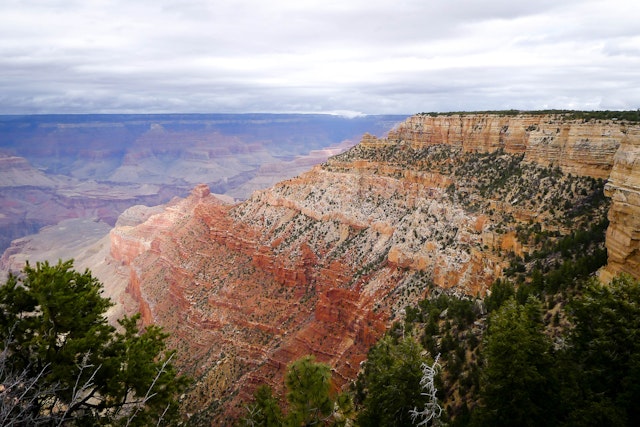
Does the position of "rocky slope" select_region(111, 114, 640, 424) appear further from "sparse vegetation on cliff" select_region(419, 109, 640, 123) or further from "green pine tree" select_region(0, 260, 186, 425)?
"green pine tree" select_region(0, 260, 186, 425)

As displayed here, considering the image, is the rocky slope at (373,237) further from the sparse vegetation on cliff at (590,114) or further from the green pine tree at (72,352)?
the green pine tree at (72,352)

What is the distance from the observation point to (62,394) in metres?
16.2

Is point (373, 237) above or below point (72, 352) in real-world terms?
below

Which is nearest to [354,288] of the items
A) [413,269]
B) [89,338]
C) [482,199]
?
[413,269]

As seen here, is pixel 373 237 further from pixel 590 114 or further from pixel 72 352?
pixel 72 352

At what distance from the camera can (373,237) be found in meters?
61.1

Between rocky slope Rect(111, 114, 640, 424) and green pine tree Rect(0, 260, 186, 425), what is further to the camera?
rocky slope Rect(111, 114, 640, 424)

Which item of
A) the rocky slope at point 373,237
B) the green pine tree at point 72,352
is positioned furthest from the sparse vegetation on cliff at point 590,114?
the green pine tree at point 72,352

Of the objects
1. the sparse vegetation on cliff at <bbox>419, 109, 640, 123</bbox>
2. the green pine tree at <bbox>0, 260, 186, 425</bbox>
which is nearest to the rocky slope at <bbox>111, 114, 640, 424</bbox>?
the sparse vegetation on cliff at <bbox>419, 109, 640, 123</bbox>

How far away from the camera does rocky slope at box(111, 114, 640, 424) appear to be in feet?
135

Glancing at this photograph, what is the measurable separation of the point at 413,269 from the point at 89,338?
1515 inches

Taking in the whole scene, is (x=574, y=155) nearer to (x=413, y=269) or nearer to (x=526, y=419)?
(x=413, y=269)

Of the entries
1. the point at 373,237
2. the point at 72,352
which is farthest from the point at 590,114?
the point at 72,352

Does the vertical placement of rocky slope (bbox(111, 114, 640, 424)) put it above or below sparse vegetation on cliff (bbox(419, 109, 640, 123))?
below
